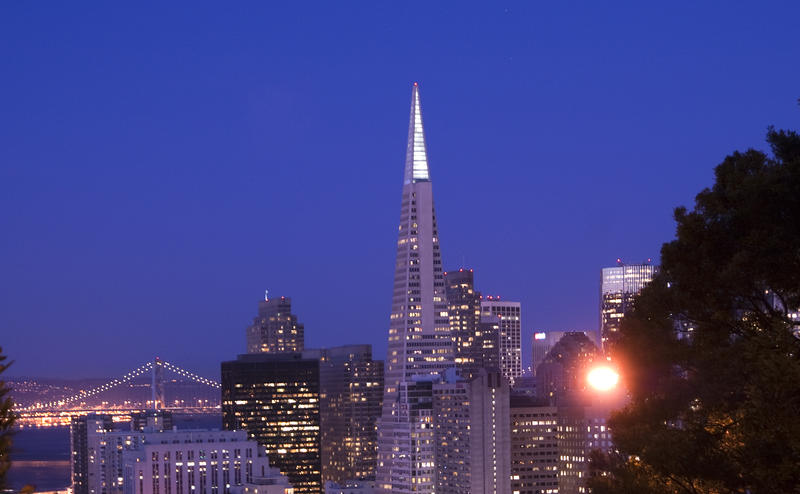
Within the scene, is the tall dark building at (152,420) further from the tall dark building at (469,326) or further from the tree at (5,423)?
the tree at (5,423)

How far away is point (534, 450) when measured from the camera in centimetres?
6762

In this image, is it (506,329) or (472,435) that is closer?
(472,435)

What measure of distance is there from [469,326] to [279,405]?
678 inches

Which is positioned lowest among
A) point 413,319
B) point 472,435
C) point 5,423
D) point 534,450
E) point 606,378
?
point 534,450

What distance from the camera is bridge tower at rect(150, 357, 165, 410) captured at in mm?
106688

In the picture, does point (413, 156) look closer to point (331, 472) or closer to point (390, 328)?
point (390, 328)

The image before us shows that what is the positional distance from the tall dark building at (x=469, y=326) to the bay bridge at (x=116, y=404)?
2087cm

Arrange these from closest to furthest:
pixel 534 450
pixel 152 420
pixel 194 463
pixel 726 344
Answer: pixel 726 344, pixel 534 450, pixel 194 463, pixel 152 420

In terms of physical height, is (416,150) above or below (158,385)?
above

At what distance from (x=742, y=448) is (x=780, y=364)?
1.31 meters

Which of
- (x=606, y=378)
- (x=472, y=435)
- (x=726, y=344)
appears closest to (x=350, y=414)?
(x=472, y=435)

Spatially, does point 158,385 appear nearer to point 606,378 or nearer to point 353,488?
point 353,488

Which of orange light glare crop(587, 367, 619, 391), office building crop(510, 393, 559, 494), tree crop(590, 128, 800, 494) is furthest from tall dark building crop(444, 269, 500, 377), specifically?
tree crop(590, 128, 800, 494)

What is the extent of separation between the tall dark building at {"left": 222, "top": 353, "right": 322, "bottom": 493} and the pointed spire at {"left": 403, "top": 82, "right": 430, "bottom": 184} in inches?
1000
